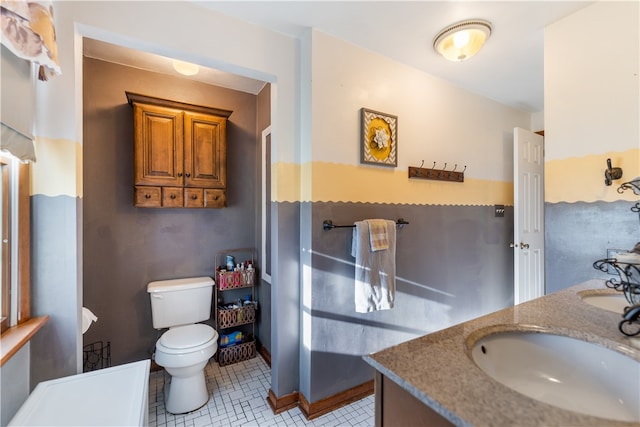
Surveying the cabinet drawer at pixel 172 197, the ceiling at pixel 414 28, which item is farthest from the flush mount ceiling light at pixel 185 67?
the cabinet drawer at pixel 172 197

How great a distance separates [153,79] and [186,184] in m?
0.91

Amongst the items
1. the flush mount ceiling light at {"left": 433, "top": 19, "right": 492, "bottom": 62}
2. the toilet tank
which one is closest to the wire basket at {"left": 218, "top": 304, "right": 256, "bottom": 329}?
the toilet tank

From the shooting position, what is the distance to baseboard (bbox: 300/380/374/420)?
5.46ft

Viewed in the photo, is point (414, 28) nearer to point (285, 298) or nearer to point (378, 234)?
point (378, 234)

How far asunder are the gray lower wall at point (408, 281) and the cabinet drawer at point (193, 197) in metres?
1.04

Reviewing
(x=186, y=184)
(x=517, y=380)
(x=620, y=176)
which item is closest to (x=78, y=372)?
(x=186, y=184)

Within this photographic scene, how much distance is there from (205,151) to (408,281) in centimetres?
193

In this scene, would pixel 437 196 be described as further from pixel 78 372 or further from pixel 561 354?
pixel 78 372

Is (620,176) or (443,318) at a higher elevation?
(620,176)

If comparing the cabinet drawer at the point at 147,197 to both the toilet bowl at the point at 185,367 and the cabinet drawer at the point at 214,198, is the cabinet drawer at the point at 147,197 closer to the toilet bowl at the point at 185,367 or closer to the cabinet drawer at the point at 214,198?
the cabinet drawer at the point at 214,198

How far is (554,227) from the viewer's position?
164cm

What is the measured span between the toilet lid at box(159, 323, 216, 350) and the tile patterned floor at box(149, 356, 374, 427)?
42cm

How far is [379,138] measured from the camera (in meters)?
1.89

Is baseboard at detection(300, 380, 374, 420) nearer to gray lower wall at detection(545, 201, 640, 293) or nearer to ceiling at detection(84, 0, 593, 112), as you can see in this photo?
gray lower wall at detection(545, 201, 640, 293)
